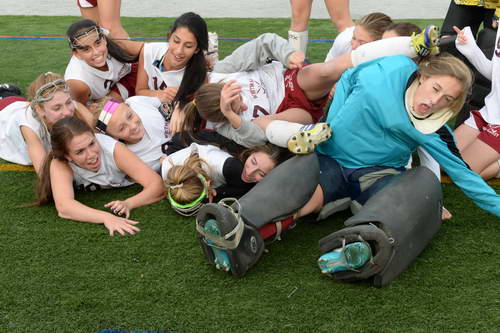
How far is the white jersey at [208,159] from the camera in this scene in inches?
110

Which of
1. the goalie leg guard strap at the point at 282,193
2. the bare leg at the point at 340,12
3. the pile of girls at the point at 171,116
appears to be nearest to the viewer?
the goalie leg guard strap at the point at 282,193

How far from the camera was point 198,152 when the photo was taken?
9.34 feet

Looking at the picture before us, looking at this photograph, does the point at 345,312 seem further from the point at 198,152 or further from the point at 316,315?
the point at 198,152

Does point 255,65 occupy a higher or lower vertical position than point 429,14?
higher

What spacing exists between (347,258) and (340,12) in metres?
2.33

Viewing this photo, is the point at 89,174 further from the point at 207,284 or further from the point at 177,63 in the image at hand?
the point at 207,284

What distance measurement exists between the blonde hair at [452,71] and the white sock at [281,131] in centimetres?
64

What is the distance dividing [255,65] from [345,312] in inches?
69.7

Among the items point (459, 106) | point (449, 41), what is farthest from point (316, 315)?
point (449, 41)

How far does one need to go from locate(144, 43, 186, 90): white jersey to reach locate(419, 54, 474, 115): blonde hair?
1664 mm

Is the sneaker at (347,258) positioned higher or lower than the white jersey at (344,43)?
lower

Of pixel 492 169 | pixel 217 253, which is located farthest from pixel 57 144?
pixel 492 169

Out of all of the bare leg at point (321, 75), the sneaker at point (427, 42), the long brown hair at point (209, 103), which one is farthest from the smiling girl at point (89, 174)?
the sneaker at point (427, 42)

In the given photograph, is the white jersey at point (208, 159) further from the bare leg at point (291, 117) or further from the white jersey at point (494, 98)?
the white jersey at point (494, 98)
